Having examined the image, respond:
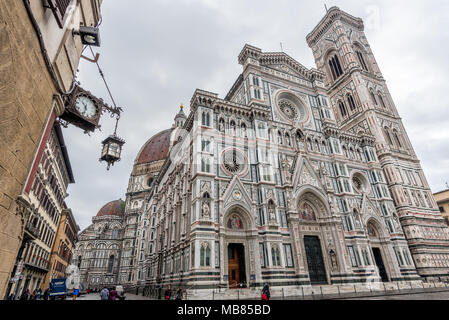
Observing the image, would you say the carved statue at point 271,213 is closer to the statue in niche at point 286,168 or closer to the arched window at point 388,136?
the statue in niche at point 286,168

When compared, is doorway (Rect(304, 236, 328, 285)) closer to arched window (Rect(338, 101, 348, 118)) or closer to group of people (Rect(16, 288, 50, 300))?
group of people (Rect(16, 288, 50, 300))

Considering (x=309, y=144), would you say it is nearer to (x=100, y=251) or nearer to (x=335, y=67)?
(x=335, y=67)

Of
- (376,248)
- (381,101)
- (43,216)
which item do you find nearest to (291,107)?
(376,248)

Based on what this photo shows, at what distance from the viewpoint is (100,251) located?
184ft

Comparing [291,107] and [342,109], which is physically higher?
[342,109]

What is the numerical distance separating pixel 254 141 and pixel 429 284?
24.0 meters

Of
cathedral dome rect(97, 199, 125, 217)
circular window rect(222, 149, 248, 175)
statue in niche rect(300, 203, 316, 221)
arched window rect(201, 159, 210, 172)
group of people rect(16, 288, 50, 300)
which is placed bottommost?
group of people rect(16, 288, 50, 300)

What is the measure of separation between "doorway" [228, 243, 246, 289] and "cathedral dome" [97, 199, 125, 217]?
5143cm

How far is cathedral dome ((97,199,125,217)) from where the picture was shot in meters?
64.0

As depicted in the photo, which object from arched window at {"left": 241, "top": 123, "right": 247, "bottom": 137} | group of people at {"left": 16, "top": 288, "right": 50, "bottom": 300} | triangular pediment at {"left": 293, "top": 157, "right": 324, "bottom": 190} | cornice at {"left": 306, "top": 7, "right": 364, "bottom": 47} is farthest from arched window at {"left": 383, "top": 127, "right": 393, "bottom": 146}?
group of people at {"left": 16, "top": 288, "right": 50, "bottom": 300}

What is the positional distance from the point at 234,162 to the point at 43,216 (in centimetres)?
1925

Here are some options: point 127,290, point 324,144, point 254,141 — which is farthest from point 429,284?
point 127,290
